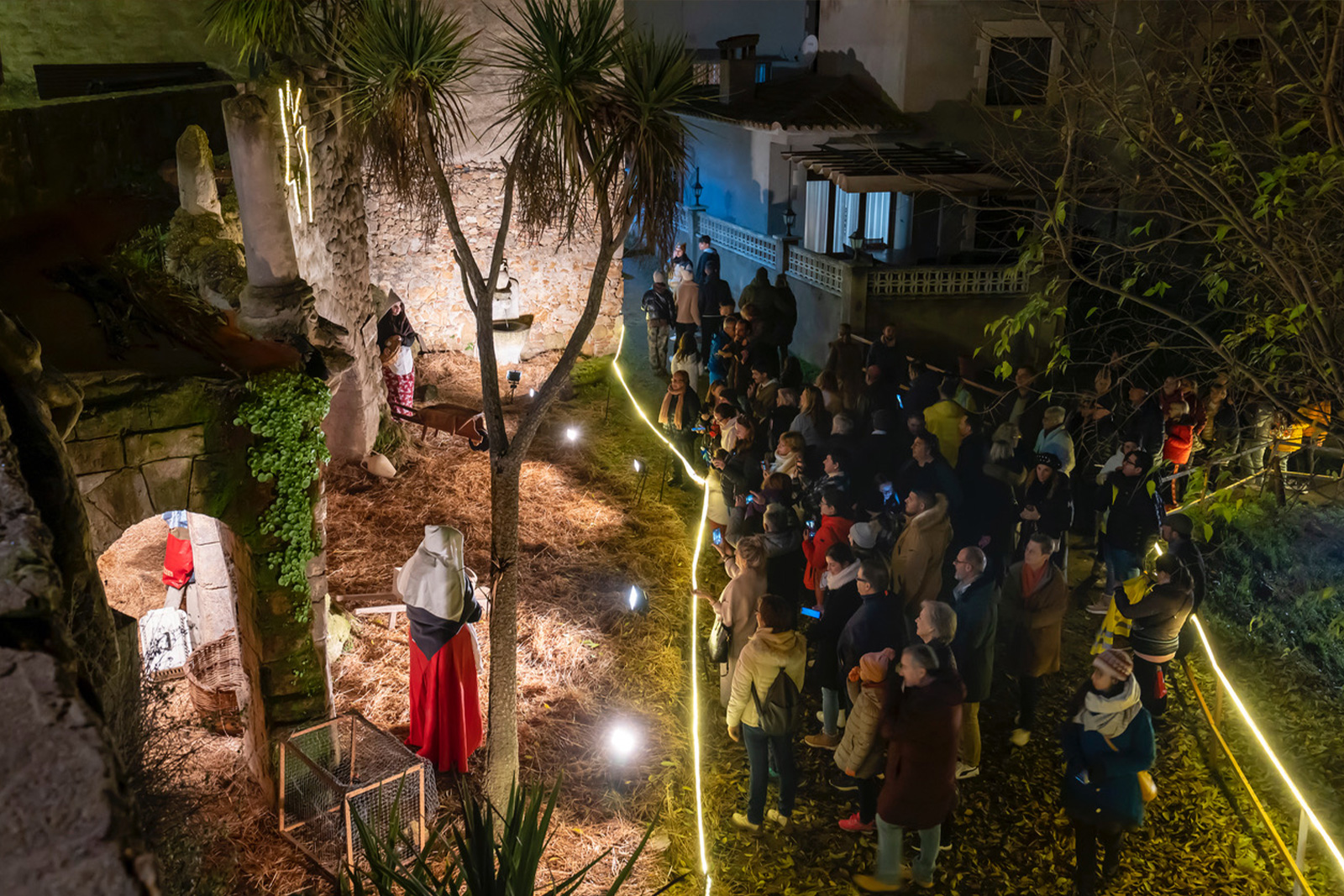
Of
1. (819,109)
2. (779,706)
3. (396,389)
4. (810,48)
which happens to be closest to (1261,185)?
(779,706)

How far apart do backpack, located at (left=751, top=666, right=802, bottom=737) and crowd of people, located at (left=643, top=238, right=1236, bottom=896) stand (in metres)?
0.01

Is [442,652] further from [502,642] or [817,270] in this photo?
[817,270]

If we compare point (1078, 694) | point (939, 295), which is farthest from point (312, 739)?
point (939, 295)

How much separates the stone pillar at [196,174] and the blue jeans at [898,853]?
6870 mm

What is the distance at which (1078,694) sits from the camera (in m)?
5.70

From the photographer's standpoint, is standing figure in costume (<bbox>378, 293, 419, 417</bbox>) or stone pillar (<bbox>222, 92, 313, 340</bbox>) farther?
standing figure in costume (<bbox>378, 293, 419, 417</bbox>)

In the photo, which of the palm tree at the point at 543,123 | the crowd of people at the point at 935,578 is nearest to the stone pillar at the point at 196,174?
the palm tree at the point at 543,123

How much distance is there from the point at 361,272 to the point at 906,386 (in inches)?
267

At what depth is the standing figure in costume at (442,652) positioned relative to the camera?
6.66m

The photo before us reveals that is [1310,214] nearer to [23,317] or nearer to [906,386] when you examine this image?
[906,386]

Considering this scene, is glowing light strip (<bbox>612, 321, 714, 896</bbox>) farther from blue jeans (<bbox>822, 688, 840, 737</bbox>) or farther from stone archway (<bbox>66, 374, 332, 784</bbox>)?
stone archway (<bbox>66, 374, 332, 784</bbox>)

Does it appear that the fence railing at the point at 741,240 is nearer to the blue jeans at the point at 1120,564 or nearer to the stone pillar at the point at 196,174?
the blue jeans at the point at 1120,564

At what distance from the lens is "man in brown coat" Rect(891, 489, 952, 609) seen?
7.36 metres

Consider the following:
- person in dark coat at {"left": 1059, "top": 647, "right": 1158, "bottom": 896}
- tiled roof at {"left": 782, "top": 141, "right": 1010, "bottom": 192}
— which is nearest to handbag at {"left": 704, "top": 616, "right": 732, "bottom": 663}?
person in dark coat at {"left": 1059, "top": 647, "right": 1158, "bottom": 896}
